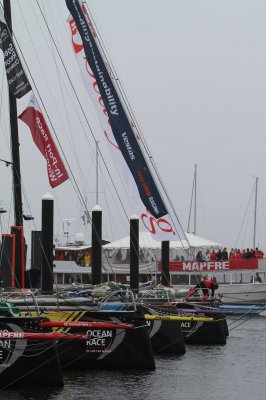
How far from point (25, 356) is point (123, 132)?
14.9 m

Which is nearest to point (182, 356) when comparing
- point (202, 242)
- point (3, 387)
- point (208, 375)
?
point (208, 375)

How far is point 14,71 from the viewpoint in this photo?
33844mm

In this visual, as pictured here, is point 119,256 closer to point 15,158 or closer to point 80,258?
point 80,258

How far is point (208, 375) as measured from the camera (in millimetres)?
30688

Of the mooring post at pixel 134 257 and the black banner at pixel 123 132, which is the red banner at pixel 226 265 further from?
the black banner at pixel 123 132

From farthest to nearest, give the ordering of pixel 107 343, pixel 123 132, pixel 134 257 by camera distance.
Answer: pixel 134 257, pixel 123 132, pixel 107 343

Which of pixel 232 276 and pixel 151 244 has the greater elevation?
pixel 151 244

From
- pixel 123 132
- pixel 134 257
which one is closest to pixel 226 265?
pixel 134 257

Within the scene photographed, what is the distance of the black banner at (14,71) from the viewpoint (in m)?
33.6

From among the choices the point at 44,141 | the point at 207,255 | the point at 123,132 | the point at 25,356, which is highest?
the point at 123,132

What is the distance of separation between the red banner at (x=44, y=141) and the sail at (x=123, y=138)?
11.7 feet

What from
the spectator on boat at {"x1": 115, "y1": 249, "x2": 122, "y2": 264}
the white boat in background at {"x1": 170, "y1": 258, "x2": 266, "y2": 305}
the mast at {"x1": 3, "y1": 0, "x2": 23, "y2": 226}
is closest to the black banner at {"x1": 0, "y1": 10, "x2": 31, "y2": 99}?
the mast at {"x1": 3, "y1": 0, "x2": 23, "y2": 226}

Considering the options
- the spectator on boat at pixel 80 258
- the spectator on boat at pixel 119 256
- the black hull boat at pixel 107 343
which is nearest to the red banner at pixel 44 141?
the black hull boat at pixel 107 343

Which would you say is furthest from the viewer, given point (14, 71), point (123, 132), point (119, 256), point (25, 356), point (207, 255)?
point (207, 255)
